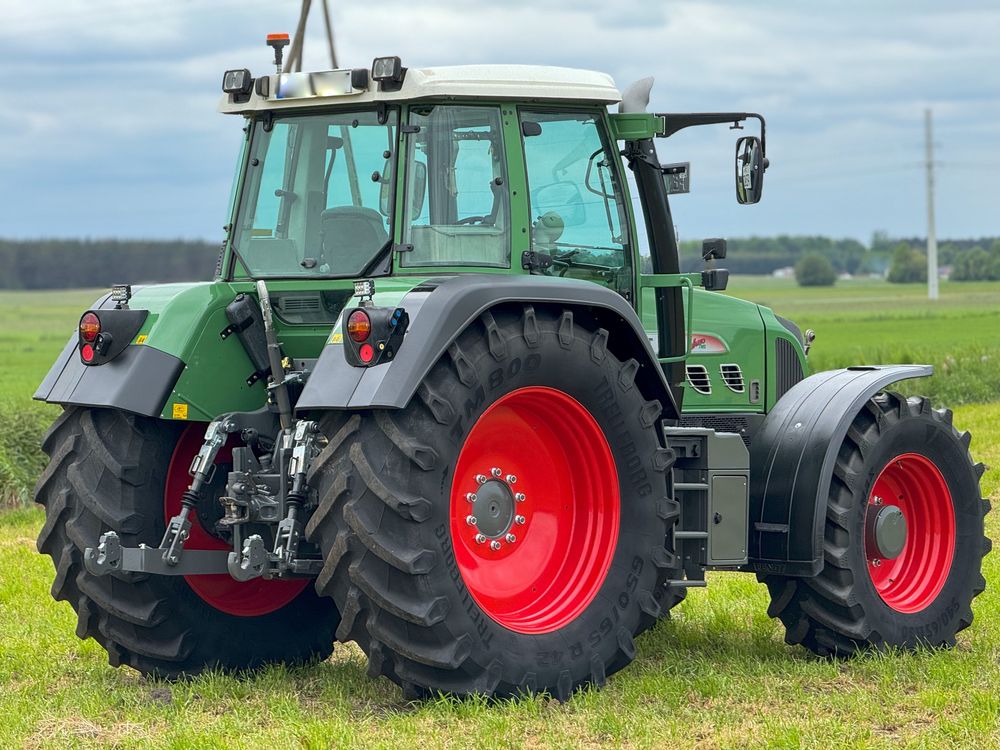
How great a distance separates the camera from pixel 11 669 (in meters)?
7.27

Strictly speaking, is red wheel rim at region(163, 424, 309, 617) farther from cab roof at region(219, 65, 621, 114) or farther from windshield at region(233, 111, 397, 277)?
cab roof at region(219, 65, 621, 114)

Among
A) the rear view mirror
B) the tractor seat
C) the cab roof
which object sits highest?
the cab roof

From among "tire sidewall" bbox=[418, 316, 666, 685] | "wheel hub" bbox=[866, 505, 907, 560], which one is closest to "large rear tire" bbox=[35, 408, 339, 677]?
"tire sidewall" bbox=[418, 316, 666, 685]

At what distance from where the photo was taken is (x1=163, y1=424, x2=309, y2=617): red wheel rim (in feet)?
22.3

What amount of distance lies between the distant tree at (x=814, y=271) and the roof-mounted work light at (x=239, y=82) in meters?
91.8

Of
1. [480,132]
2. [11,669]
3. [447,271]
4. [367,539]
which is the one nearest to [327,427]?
[367,539]

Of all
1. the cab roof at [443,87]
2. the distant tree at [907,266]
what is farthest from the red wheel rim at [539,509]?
the distant tree at [907,266]

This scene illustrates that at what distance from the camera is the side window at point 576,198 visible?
6.64m

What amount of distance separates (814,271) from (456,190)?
9308 cm

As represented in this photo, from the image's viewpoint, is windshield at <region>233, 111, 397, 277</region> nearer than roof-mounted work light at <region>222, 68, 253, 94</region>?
Yes

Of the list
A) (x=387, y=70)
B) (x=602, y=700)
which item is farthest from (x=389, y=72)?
(x=602, y=700)

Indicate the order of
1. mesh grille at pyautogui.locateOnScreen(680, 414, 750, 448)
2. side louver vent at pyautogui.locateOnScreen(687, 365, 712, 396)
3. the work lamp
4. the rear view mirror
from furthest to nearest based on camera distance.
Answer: side louver vent at pyautogui.locateOnScreen(687, 365, 712, 396)
mesh grille at pyautogui.locateOnScreen(680, 414, 750, 448)
the rear view mirror
the work lamp

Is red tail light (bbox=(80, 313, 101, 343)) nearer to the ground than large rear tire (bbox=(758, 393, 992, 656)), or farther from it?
farther from it

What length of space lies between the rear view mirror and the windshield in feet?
2.29
